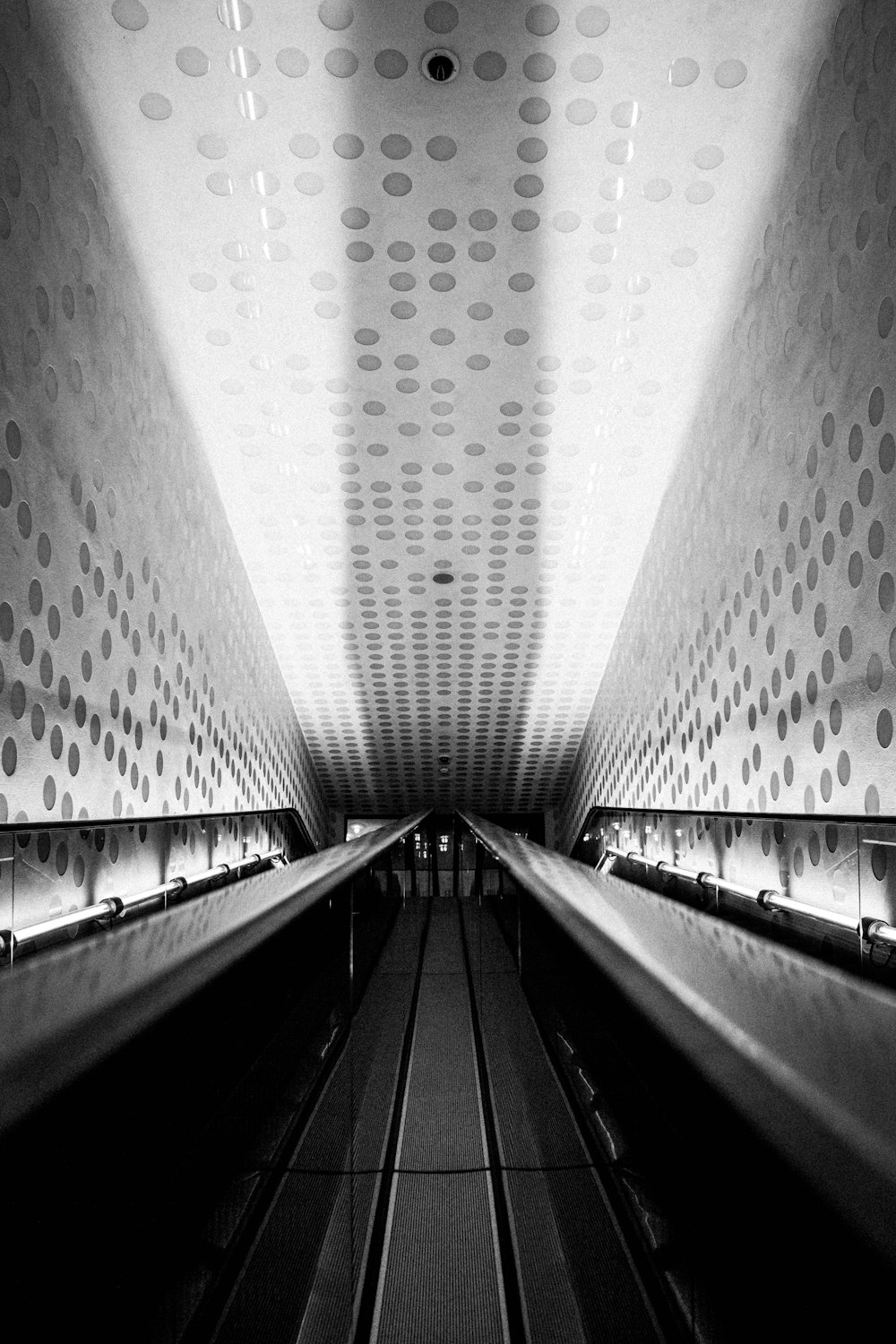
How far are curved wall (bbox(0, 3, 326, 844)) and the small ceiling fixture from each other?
1.82 meters

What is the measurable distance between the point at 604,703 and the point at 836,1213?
33.2 feet

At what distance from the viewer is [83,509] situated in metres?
4.54

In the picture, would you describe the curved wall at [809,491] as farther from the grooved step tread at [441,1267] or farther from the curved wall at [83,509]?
the curved wall at [83,509]

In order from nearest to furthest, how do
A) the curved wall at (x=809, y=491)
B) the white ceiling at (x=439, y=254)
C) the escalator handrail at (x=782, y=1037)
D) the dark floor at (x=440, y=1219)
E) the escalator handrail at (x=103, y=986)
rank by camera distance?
the escalator handrail at (x=782, y=1037) < the escalator handrail at (x=103, y=986) < the dark floor at (x=440, y=1219) < the curved wall at (x=809, y=491) < the white ceiling at (x=439, y=254)

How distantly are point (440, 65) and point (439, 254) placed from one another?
3.68 feet

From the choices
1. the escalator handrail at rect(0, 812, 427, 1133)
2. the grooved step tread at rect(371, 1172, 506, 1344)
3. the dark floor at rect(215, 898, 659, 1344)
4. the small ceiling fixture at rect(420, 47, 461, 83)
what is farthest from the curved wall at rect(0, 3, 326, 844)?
the escalator handrail at rect(0, 812, 427, 1133)

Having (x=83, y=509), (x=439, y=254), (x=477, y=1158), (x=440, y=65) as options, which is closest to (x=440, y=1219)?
(x=477, y=1158)

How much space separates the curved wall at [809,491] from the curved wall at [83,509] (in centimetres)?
379

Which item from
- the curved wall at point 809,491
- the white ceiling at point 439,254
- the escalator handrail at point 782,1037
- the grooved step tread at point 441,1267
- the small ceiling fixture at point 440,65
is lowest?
the grooved step tread at point 441,1267

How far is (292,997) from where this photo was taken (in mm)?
1275

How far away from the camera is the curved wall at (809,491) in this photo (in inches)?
135

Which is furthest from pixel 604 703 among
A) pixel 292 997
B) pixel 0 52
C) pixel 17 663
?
pixel 292 997

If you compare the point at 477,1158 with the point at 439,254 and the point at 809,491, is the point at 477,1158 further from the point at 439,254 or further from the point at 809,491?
the point at 439,254

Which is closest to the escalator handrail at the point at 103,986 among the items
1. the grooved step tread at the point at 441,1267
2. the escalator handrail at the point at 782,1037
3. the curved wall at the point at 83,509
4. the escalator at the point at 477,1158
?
the escalator at the point at 477,1158
